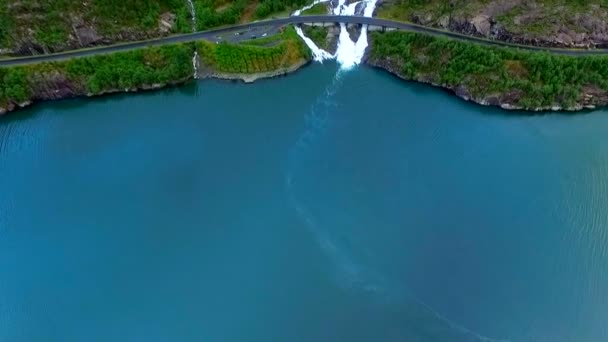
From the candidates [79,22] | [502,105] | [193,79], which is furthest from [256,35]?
[502,105]

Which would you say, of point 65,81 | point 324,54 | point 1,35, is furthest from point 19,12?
point 324,54

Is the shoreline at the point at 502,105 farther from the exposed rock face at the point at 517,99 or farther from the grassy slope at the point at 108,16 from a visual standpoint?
the grassy slope at the point at 108,16

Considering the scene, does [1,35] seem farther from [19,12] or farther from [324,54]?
[324,54]

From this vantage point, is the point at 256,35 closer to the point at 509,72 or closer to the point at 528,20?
the point at 509,72

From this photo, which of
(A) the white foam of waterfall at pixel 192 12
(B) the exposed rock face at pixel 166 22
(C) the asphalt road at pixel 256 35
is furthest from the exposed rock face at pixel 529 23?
(B) the exposed rock face at pixel 166 22

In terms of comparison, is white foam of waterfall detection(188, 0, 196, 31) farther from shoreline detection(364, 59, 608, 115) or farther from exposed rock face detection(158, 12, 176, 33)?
shoreline detection(364, 59, 608, 115)

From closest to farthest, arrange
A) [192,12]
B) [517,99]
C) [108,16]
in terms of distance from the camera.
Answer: [517,99] < [108,16] < [192,12]
